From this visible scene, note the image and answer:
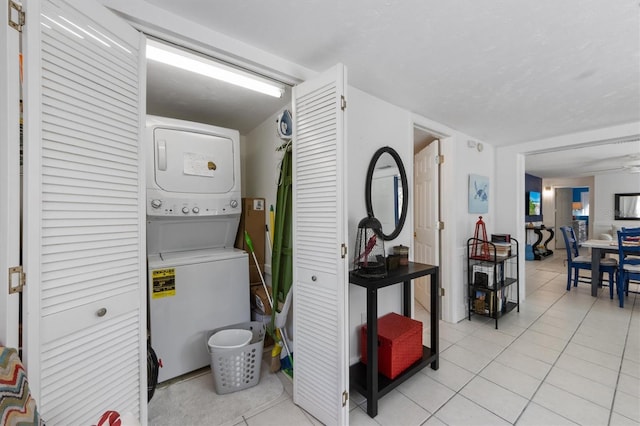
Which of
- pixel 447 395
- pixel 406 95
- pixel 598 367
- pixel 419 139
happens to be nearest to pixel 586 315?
pixel 598 367

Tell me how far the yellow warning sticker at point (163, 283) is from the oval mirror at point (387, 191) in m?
1.62

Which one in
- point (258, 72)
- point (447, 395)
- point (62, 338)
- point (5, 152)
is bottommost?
point (447, 395)

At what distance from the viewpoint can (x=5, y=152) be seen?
826mm

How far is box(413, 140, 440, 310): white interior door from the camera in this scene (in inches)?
124

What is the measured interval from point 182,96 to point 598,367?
4175 mm

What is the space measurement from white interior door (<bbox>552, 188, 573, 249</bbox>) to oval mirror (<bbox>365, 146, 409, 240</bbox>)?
944 cm

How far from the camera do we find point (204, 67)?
1648 mm

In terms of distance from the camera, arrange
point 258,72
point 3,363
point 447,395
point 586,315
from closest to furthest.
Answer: point 3,363 → point 258,72 → point 447,395 → point 586,315

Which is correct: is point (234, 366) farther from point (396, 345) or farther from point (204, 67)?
point (204, 67)

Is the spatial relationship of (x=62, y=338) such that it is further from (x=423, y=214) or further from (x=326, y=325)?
(x=423, y=214)

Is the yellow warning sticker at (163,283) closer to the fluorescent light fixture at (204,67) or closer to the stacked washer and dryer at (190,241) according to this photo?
the stacked washer and dryer at (190,241)

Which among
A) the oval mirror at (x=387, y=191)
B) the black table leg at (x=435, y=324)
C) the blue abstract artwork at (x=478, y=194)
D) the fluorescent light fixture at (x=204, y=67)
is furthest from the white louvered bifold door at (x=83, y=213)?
the blue abstract artwork at (x=478, y=194)

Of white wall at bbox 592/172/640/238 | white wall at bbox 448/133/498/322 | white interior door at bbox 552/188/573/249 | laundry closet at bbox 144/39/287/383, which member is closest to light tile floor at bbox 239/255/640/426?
white wall at bbox 448/133/498/322

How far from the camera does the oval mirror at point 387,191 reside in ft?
7.23
